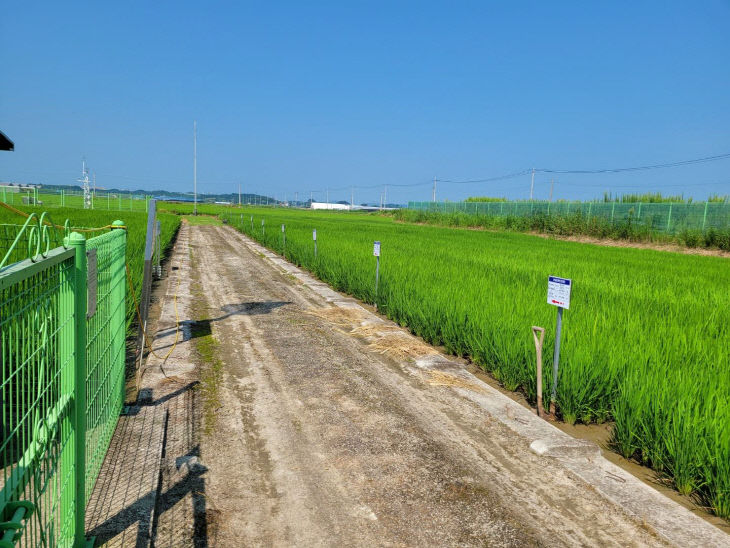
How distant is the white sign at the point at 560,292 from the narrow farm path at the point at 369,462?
1.22 m

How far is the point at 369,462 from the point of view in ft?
12.6

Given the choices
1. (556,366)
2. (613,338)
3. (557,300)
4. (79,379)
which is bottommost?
(556,366)

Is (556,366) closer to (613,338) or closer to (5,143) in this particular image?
(613,338)

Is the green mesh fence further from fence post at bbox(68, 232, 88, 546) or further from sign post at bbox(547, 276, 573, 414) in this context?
fence post at bbox(68, 232, 88, 546)

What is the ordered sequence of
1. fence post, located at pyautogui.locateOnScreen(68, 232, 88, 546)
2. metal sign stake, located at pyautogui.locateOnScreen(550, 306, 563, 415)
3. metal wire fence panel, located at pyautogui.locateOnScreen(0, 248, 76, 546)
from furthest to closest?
metal sign stake, located at pyautogui.locateOnScreen(550, 306, 563, 415) → fence post, located at pyautogui.locateOnScreen(68, 232, 88, 546) → metal wire fence panel, located at pyautogui.locateOnScreen(0, 248, 76, 546)

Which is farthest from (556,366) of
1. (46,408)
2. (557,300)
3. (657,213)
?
(657,213)

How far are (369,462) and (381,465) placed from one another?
10 cm

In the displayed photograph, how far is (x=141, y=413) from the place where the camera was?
458 cm

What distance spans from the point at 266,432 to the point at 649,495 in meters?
2.78

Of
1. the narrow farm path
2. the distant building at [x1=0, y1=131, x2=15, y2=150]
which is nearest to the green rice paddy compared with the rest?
the narrow farm path

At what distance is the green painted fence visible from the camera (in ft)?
5.93

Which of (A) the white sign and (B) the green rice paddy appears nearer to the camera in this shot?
(B) the green rice paddy

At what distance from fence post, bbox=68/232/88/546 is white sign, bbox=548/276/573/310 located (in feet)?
12.7

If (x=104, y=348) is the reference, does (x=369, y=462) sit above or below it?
below
